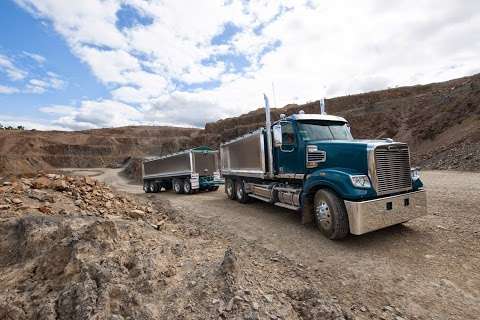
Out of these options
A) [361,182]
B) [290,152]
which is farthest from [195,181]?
[361,182]

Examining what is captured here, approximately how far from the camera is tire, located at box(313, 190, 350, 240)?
5.68 m

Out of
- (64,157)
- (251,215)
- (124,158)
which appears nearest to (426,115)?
(251,215)

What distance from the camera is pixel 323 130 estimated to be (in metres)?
7.47

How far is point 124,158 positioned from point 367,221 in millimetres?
74522

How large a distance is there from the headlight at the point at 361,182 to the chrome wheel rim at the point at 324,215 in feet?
2.62

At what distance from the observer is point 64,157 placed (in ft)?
226

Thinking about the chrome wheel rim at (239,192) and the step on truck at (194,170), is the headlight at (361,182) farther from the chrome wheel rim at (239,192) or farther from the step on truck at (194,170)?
the step on truck at (194,170)

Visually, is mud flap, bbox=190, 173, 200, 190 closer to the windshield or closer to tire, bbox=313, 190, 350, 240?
the windshield

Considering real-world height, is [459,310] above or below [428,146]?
below

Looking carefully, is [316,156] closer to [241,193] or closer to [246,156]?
[246,156]

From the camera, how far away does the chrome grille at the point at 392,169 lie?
18.4 feet

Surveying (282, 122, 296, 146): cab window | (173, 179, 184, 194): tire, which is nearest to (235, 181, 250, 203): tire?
(282, 122, 296, 146): cab window

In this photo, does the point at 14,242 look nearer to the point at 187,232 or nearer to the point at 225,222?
the point at 187,232

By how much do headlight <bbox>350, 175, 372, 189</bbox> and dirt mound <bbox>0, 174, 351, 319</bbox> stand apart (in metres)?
1.95
